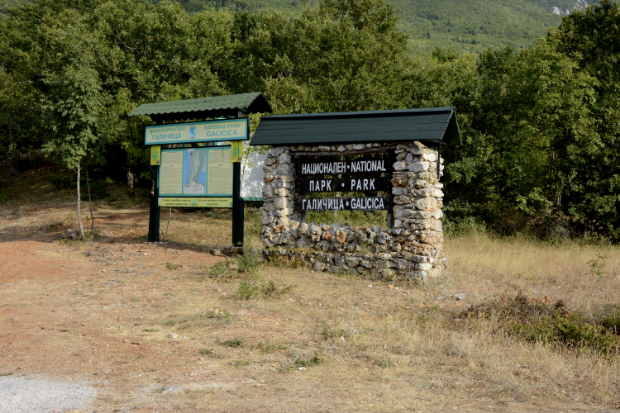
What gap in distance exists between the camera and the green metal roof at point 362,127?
38.6ft

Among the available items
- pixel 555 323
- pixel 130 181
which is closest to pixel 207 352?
pixel 555 323

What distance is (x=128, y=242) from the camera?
16.5 metres

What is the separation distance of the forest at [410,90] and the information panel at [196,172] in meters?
3.62

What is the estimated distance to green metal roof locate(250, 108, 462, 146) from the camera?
11773mm

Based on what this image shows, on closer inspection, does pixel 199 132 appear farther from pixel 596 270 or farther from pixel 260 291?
pixel 596 270

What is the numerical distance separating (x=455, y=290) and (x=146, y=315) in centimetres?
636

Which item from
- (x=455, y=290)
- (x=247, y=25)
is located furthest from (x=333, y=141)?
(x=247, y=25)

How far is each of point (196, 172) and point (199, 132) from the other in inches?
49.8

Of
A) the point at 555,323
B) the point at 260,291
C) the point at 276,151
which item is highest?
the point at 276,151

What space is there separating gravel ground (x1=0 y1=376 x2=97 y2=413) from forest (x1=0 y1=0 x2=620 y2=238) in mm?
13079

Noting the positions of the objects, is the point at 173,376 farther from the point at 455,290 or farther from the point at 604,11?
the point at 604,11

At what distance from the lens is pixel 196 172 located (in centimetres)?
1534

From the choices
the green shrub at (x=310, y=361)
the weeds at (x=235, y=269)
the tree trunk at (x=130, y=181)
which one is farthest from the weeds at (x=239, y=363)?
the tree trunk at (x=130, y=181)

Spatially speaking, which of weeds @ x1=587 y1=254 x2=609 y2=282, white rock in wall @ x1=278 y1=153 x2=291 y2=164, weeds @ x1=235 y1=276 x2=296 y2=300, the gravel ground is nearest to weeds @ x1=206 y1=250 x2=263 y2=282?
weeds @ x1=235 y1=276 x2=296 y2=300
